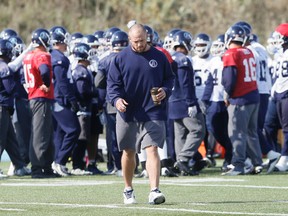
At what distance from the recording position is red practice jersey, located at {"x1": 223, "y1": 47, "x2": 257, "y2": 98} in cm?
1712

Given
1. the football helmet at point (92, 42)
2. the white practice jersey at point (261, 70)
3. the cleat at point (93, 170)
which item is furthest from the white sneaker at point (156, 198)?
the football helmet at point (92, 42)

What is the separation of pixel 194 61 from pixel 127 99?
7.33 m

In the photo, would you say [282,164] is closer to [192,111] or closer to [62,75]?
[192,111]

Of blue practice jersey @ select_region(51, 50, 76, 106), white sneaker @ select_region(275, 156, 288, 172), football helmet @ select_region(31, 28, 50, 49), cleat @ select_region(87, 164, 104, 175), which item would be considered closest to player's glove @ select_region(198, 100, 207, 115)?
white sneaker @ select_region(275, 156, 288, 172)

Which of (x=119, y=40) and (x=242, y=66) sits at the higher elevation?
(x=119, y=40)

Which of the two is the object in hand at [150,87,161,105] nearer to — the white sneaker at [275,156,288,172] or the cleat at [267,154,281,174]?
the cleat at [267,154,281,174]

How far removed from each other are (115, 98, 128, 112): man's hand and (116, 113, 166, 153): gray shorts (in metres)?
0.27

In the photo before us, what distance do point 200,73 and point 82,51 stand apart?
247 centimetres

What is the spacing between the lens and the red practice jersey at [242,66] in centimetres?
1712

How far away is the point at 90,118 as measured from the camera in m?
18.7

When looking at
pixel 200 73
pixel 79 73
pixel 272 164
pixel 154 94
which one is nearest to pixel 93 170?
pixel 79 73

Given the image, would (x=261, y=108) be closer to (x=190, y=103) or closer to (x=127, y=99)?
(x=190, y=103)

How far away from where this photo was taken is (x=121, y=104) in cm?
1248

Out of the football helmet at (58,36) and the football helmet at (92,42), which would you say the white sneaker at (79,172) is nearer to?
the football helmet at (58,36)
